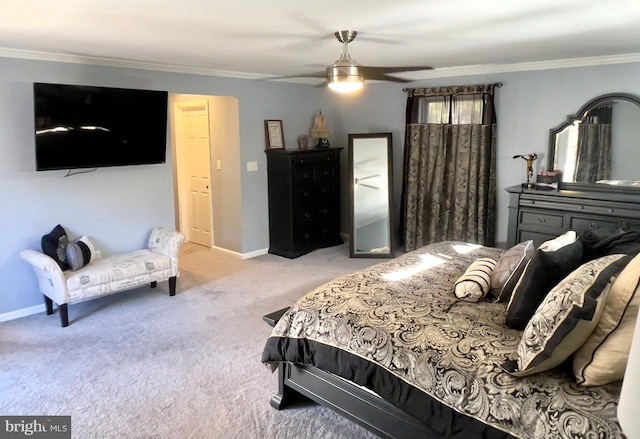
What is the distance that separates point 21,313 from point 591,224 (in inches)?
205

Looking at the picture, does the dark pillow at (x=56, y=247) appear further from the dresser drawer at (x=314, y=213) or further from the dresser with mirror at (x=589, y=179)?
the dresser with mirror at (x=589, y=179)

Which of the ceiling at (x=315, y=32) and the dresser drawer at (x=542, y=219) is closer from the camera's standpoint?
the ceiling at (x=315, y=32)

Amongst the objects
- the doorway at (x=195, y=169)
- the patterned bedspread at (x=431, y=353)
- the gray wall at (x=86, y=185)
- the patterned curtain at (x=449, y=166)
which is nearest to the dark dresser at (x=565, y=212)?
the patterned curtain at (x=449, y=166)

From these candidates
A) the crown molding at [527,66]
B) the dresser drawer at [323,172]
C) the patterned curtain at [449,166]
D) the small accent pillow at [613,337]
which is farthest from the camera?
the dresser drawer at [323,172]

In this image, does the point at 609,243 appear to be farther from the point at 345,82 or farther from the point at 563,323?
the point at 345,82

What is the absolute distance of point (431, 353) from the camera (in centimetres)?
209

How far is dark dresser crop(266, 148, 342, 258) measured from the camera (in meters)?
5.85

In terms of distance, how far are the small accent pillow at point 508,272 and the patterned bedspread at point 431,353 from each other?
84 mm

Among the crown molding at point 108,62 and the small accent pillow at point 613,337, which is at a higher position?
the crown molding at point 108,62

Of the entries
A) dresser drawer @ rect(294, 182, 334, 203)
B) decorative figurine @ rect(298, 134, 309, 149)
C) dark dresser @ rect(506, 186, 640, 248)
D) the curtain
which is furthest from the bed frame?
decorative figurine @ rect(298, 134, 309, 149)

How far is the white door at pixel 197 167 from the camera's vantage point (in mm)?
6191

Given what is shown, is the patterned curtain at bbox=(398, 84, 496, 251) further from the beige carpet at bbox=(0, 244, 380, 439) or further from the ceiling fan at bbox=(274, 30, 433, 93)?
the ceiling fan at bbox=(274, 30, 433, 93)

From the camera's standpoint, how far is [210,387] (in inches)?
118

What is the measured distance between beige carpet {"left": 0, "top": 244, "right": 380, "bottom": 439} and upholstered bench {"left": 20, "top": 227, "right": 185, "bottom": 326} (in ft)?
0.76
